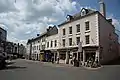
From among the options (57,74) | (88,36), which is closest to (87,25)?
(88,36)

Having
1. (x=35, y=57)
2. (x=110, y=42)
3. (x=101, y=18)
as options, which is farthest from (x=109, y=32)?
(x=35, y=57)

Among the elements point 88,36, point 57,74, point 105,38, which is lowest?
point 57,74

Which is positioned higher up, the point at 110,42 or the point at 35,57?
the point at 110,42

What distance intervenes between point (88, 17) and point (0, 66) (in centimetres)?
1858

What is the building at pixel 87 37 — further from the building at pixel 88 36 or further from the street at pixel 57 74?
the street at pixel 57 74

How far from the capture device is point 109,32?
3628 cm

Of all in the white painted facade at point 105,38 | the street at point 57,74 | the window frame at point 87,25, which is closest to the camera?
the street at point 57,74

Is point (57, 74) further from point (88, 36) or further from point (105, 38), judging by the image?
point (105, 38)

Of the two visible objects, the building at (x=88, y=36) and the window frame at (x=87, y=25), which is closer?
the building at (x=88, y=36)

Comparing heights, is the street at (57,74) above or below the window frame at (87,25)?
below

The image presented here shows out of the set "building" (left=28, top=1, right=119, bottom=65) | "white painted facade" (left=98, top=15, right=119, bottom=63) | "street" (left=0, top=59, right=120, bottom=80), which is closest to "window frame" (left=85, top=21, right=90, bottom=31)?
"building" (left=28, top=1, right=119, bottom=65)

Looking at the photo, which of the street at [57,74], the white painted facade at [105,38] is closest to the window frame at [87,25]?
the white painted facade at [105,38]

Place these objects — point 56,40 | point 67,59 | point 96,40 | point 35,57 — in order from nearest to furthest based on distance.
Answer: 1. point 96,40
2. point 67,59
3. point 56,40
4. point 35,57

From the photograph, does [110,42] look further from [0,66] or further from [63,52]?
[0,66]
